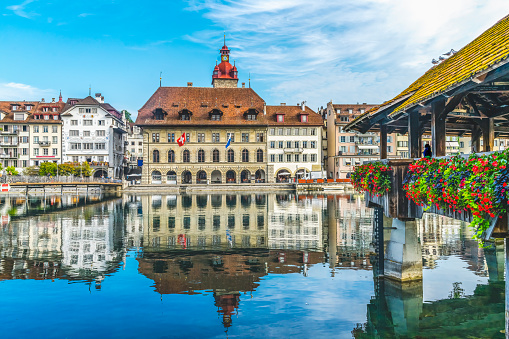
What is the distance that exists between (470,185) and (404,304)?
20.7 ft

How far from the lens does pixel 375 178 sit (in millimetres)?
15891

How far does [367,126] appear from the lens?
1944 cm

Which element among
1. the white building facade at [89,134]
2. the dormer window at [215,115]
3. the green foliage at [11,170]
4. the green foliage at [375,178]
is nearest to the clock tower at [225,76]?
the dormer window at [215,115]

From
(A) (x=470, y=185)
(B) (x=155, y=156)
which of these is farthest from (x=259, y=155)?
(A) (x=470, y=185)

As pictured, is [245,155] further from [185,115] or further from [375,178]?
[375,178]

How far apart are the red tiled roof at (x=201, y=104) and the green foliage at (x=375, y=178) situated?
71511mm

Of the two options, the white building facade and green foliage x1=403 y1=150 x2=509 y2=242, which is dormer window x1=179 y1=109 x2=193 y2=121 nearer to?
the white building facade

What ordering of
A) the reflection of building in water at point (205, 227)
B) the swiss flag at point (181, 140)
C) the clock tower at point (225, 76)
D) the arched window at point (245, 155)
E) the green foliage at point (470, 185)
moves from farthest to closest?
the clock tower at point (225, 76)
the arched window at point (245, 155)
the swiss flag at point (181, 140)
the reflection of building in water at point (205, 227)
the green foliage at point (470, 185)

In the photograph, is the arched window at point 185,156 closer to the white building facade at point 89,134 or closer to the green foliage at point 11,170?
the white building facade at point 89,134

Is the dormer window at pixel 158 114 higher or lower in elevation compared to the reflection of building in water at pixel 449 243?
higher

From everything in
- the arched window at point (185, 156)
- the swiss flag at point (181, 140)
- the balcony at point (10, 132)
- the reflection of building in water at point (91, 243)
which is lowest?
the reflection of building in water at point (91, 243)

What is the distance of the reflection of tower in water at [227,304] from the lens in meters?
13.5

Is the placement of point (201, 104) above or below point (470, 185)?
above

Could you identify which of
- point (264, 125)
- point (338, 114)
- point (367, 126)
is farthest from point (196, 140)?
point (367, 126)
